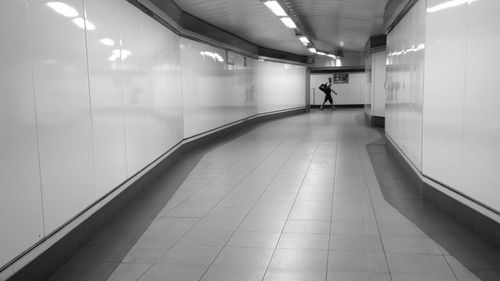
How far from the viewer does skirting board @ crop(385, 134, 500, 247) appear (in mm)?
4086

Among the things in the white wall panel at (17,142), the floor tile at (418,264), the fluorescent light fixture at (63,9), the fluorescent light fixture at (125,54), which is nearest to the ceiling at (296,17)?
the fluorescent light fixture at (125,54)

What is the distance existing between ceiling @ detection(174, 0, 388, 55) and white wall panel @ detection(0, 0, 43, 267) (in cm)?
581

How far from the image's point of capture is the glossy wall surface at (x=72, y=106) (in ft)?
9.93

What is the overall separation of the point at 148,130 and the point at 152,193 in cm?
99

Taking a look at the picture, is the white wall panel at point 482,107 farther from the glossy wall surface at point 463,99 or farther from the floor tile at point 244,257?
the floor tile at point 244,257

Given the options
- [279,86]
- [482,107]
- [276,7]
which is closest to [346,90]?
[279,86]

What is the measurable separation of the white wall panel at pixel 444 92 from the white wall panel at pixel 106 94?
3.66 meters

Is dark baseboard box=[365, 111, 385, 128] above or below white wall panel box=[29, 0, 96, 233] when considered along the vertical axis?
below

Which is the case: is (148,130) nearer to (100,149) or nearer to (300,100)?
(100,149)

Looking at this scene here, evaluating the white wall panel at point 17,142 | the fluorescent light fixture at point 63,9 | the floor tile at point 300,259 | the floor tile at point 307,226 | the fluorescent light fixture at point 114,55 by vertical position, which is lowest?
the floor tile at point 307,226

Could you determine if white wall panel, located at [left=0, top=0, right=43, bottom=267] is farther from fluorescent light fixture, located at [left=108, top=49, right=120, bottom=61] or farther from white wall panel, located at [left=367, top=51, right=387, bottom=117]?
white wall panel, located at [left=367, top=51, right=387, bottom=117]

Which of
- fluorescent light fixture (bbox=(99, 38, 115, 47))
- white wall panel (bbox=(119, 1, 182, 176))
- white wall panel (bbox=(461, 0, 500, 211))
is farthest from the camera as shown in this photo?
white wall panel (bbox=(119, 1, 182, 176))

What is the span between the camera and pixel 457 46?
15.7 ft

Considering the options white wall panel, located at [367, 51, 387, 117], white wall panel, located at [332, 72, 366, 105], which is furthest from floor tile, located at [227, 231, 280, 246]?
white wall panel, located at [332, 72, 366, 105]
